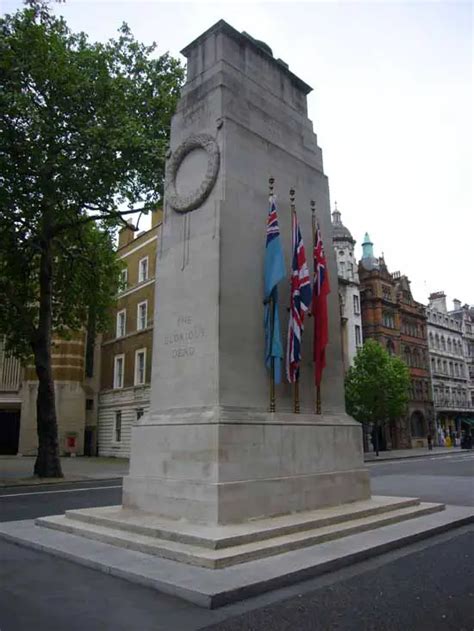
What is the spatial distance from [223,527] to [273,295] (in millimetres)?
3667

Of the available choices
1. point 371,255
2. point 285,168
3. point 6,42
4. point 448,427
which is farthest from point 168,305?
point 448,427

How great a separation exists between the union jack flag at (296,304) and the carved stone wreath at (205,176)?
69.4 inches

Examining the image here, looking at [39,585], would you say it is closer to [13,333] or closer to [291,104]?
[291,104]

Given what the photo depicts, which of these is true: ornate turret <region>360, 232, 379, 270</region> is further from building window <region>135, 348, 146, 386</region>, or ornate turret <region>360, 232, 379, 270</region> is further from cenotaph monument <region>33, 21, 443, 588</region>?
cenotaph monument <region>33, 21, 443, 588</region>

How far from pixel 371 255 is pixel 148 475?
53440 mm

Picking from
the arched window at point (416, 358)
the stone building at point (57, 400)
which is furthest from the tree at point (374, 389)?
the stone building at point (57, 400)

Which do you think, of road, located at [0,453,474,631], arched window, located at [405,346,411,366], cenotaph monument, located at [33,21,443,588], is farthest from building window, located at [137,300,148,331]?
road, located at [0,453,474,631]

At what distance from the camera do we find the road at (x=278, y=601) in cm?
425

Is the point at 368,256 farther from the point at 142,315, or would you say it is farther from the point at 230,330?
the point at 230,330

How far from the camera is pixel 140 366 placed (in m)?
37.8

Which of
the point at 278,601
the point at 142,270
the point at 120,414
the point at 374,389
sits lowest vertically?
the point at 278,601

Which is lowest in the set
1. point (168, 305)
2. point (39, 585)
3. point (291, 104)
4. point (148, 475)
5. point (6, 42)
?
point (39, 585)

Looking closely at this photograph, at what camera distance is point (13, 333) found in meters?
21.9

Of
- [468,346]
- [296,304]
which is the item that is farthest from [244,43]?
[468,346]
